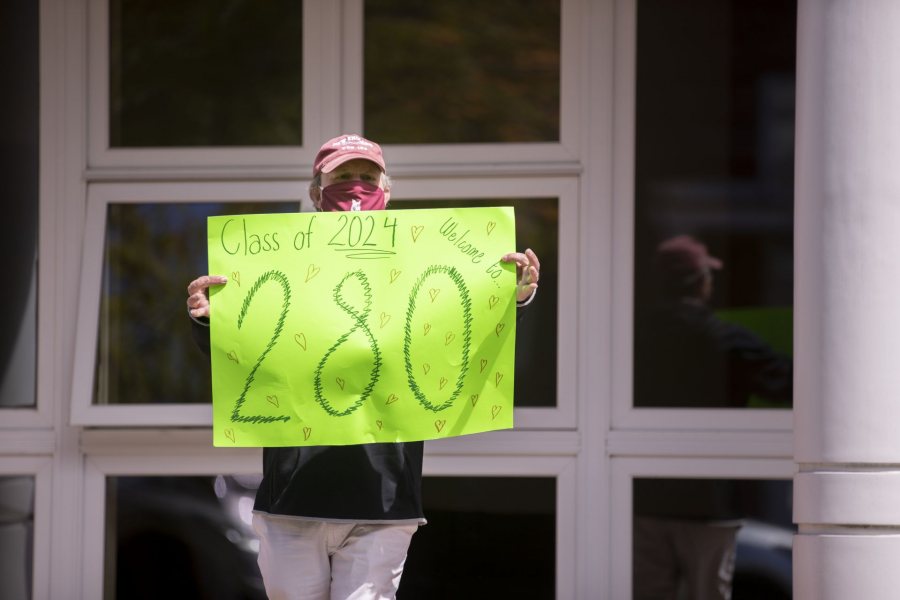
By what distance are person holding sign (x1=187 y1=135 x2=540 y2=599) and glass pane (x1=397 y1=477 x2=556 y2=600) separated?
167 cm

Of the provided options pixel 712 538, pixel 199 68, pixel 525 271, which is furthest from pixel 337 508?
pixel 199 68

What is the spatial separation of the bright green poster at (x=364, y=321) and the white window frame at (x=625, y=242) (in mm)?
1633

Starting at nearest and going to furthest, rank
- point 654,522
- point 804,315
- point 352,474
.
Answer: point 352,474 → point 804,315 → point 654,522

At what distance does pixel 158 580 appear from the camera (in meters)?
5.46

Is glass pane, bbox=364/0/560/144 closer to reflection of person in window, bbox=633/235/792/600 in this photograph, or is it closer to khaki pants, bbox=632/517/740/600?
reflection of person in window, bbox=633/235/792/600

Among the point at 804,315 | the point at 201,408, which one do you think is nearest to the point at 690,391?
the point at 804,315

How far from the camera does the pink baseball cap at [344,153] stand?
11.7 ft

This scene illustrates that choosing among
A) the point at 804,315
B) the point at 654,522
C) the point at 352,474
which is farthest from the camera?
the point at 654,522

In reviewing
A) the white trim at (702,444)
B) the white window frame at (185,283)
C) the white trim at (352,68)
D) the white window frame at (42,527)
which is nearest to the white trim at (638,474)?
the white trim at (702,444)

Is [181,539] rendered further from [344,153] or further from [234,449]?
[344,153]

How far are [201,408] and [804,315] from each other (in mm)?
2383

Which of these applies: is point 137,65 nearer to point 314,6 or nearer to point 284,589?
point 314,6

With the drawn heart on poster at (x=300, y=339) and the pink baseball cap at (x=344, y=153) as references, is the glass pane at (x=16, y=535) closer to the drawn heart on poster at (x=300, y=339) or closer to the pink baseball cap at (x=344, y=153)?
the drawn heart on poster at (x=300, y=339)

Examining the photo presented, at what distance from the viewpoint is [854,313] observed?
4.01 metres
